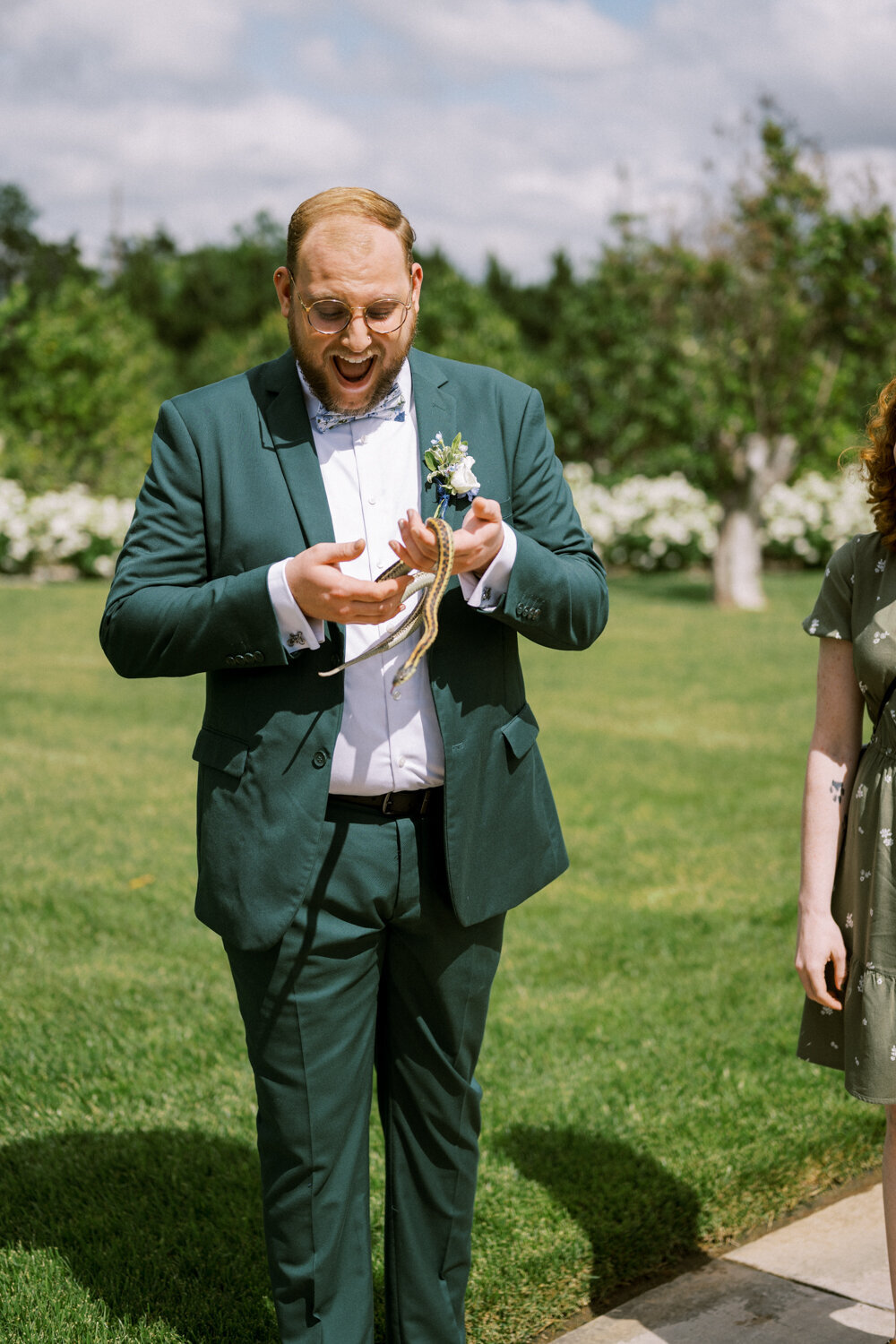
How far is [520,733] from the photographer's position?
8.39 feet

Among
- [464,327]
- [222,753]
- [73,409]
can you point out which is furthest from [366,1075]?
[464,327]

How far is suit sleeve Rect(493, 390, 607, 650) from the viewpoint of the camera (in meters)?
2.34

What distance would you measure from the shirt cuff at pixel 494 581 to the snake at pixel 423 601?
0.08 metres

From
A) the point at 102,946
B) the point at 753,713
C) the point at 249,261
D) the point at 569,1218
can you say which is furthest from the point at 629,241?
the point at 249,261

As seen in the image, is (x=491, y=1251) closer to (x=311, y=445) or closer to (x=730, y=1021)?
(x=730, y=1021)

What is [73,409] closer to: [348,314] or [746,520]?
[746,520]

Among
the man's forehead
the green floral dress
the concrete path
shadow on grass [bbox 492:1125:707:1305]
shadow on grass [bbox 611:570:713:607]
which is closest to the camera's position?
the man's forehead

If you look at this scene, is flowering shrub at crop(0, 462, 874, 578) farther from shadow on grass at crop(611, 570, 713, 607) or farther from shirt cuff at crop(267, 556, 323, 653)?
shirt cuff at crop(267, 556, 323, 653)

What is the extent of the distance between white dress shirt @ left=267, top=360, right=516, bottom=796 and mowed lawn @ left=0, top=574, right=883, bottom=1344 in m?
1.48

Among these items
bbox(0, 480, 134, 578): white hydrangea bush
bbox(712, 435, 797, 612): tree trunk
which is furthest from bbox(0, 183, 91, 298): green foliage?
bbox(712, 435, 797, 612): tree trunk

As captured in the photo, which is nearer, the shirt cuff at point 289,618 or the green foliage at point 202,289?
the shirt cuff at point 289,618

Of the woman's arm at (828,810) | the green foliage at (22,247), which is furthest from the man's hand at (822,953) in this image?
the green foliage at (22,247)

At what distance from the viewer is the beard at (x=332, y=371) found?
234cm

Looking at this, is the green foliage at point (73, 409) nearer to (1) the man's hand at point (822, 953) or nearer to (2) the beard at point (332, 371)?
(2) the beard at point (332, 371)
